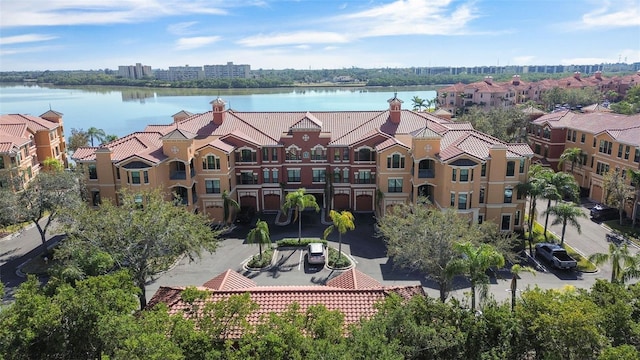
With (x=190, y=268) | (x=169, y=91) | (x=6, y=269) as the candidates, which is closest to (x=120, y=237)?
(x=190, y=268)

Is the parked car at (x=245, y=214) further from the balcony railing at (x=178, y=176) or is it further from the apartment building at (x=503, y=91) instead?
the apartment building at (x=503, y=91)

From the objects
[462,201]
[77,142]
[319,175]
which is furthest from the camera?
[77,142]

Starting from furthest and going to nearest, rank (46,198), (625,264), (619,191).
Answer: (619,191) < (46,198) < (625,264)

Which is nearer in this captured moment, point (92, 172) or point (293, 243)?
point (293, 243)

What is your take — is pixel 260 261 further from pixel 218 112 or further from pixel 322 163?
pixel 218 112

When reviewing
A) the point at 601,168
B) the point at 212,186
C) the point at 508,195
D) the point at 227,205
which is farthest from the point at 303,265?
the point at 601,168

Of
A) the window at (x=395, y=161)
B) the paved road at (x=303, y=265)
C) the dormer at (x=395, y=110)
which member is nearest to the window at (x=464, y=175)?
the window at (x=395, y=161)

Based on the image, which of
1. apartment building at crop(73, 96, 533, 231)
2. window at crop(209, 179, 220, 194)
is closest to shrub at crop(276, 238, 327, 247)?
apartment building at crop(73, 96, 533, 231)
